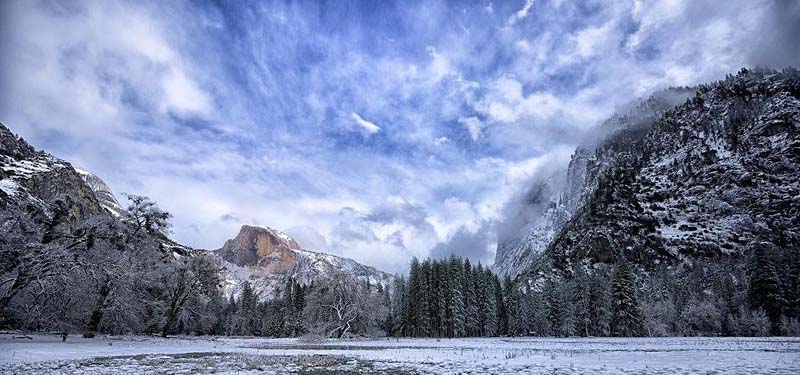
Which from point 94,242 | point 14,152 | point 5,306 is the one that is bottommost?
point 5,306

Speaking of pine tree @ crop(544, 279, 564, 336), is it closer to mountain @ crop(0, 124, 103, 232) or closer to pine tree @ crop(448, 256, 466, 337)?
pine tree @ crop(448, 256, 466, 337)

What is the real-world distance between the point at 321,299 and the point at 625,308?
5301 centimetres

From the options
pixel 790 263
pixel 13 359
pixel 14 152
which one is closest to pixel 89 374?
pixel 13 359

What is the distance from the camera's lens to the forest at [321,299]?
25328 millimetres

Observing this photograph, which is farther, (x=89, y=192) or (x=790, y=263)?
(x=89, y=192)

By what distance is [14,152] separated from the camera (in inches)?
5507

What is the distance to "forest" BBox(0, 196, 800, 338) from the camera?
25.3 metres

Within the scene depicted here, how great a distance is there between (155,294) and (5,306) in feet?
110

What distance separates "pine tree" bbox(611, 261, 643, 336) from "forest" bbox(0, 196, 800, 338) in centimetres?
18

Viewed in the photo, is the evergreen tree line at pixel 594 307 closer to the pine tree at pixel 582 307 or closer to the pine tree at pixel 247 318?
the pine tree at pixel 582 307

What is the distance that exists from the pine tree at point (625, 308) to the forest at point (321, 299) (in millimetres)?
176

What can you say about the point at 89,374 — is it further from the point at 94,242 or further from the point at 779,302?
the point at 779,302

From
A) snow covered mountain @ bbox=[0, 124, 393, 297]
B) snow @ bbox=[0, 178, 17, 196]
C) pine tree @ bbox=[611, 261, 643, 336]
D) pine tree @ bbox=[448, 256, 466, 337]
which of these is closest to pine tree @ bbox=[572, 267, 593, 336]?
pine tree @ bbox=[611, 261, 643, 336]

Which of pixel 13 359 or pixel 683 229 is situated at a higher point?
pixel 683 229
